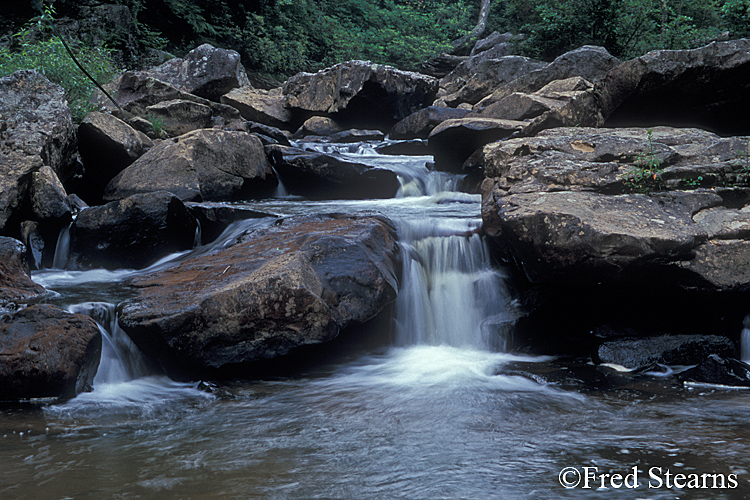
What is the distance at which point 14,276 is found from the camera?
475 cm

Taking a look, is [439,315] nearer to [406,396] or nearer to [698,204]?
[406,396]

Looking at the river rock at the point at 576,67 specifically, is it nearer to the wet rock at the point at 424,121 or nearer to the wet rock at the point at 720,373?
the wet rock at the point at 424,121

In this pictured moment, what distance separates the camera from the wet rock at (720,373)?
367cm

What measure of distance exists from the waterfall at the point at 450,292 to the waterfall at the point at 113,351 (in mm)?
2465

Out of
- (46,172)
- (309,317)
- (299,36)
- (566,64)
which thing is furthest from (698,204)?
(299,36)

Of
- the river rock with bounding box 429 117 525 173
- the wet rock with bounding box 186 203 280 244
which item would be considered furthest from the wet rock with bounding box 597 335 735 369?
the river rock with bounding box 429 117 525 173

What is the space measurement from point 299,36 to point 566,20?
11.5 metres

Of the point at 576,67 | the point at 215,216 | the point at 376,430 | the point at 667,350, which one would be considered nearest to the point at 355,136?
the point at 576,67

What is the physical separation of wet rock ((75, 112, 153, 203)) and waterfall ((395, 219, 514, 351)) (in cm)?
539

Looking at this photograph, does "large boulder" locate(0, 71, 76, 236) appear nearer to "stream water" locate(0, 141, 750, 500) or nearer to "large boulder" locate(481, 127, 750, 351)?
"stream water" locate(0, 141, 750, 500)

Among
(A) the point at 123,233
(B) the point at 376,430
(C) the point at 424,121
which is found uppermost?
(C) the point at 424,121

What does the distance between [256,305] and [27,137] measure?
5080 mm

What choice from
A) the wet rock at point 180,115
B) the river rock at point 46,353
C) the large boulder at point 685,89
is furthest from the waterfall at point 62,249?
the large boulder at point 685,89

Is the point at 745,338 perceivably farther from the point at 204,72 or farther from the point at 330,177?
the point at 204,72
